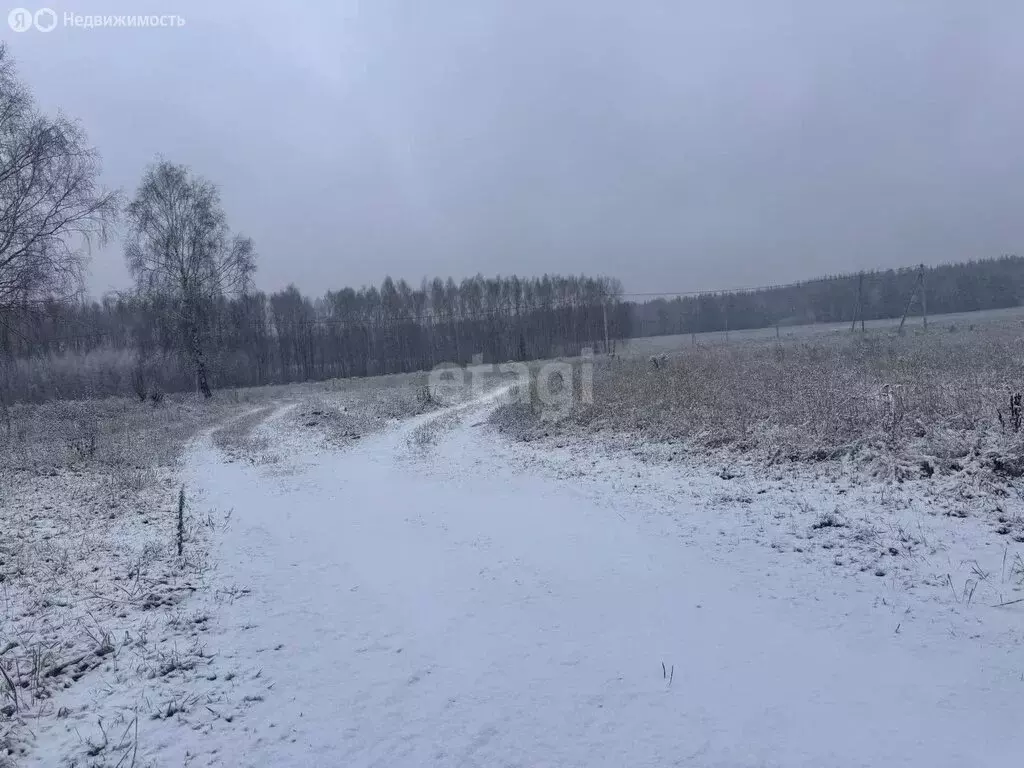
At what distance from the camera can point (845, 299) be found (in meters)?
50.2

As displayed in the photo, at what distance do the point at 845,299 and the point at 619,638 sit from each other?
55.5m

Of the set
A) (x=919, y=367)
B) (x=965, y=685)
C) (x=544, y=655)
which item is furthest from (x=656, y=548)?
(x=919, y=367)

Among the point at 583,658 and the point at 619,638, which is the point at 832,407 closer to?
the point at 619,638

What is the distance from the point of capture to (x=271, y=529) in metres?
8.31

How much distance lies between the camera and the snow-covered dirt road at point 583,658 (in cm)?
336

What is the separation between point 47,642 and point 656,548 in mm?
6172

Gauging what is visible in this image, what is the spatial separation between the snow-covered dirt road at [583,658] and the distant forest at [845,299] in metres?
45.1

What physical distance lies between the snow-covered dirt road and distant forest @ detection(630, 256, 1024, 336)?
45112 millimetres

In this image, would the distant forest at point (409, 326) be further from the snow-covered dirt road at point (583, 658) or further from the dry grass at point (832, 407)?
the snow-covered dirt road at point (583, 658)

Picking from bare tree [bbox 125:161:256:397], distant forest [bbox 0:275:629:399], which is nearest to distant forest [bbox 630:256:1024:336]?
distant forest [bbox 0:275:629:399]

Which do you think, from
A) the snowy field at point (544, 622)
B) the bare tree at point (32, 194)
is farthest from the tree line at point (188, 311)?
the snowy field at point (544, 622)

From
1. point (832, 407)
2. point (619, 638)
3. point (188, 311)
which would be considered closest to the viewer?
point (619, 638)

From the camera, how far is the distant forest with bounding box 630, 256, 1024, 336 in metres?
44.5

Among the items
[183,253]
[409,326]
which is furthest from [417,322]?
[183,253]
